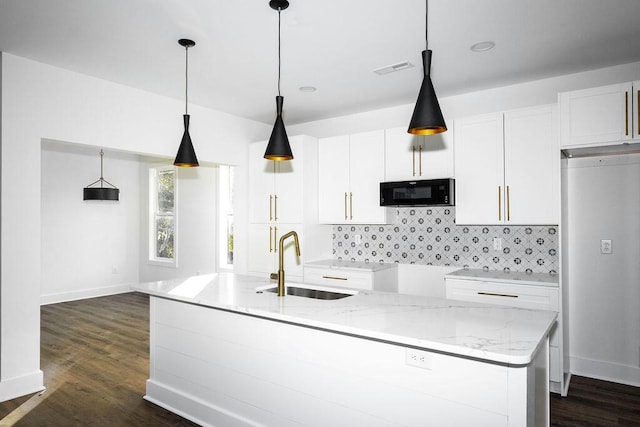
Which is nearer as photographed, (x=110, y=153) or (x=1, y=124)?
(x=1, y=124)

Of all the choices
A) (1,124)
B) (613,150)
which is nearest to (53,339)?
(1,124)

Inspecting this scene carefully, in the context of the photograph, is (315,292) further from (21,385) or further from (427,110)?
(21,385)

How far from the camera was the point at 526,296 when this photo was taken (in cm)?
332

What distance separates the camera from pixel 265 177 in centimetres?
502

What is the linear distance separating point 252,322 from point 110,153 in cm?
574

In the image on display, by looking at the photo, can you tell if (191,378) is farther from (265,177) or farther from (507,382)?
(265,177)

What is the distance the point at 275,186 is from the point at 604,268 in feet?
11.1

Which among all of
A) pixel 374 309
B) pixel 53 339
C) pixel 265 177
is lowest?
pixel 53 339

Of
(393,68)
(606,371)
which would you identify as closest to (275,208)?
(393,68)

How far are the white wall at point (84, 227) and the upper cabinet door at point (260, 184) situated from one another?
298cm

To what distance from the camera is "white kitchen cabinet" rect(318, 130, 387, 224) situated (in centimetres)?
440

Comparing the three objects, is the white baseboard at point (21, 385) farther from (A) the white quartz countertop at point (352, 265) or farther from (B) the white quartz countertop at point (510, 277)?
(B) the white quartz countertop at point (510, 277)

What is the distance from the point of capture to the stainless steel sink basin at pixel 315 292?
284 cm

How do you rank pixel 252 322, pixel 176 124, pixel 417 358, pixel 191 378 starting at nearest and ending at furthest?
pixel 417 358 → pixel 252 322 → pixel 191 378 → pixel 176 124
